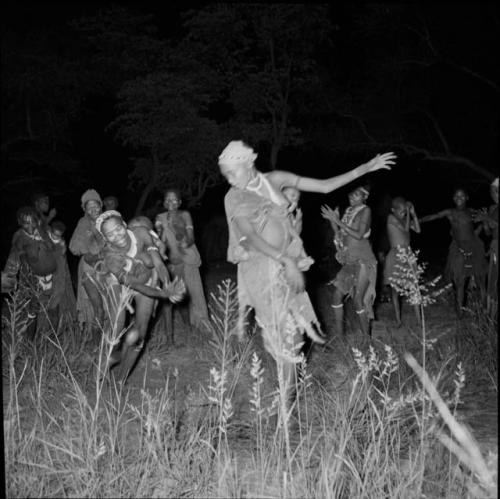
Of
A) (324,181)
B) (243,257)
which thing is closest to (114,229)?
(243,257)

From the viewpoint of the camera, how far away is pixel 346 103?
16.5m

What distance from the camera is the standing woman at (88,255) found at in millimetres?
6379

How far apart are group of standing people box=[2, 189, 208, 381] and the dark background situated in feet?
27.6

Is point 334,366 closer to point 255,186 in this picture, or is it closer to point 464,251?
point 255,186

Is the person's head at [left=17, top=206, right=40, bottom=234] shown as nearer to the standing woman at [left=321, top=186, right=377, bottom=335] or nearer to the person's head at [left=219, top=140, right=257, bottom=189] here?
the standing woman at [left=321, top=186, right=377, bottom=335]

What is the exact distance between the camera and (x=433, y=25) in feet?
54.0

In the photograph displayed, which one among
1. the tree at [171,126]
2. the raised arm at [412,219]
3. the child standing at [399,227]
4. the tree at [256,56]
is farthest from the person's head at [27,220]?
the tree at [256,56]

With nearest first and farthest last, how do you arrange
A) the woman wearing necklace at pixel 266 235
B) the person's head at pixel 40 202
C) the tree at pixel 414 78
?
the woman wearing necklace at pixel 266 235 < the person's head at pixel 40 202 < the tree at pixel 414 78

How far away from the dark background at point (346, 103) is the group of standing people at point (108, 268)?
8.40 m

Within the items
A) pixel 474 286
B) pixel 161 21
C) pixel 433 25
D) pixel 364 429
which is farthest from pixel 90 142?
pixel 364 429

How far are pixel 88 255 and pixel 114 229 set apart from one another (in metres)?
1.61

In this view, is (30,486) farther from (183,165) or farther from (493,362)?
(183,165)

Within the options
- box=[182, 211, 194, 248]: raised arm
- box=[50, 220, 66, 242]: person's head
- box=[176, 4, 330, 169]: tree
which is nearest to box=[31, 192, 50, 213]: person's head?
box=[50, 220, 66, 242]: person's head

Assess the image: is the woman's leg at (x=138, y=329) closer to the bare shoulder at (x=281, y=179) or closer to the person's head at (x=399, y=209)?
the bare shoulder at (x=281, y=179)
